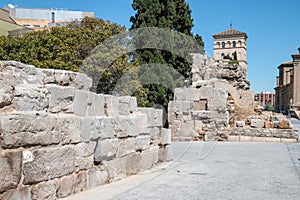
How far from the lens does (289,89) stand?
1977 inches

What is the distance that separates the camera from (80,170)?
4.86 metres

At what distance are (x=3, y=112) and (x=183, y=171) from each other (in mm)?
3963

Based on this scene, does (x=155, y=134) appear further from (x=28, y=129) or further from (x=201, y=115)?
(x=201, y=115)

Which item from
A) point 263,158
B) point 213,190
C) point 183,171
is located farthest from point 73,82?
point 263,158

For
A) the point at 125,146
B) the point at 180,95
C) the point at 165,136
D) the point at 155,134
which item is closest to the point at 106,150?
the point at 125,146

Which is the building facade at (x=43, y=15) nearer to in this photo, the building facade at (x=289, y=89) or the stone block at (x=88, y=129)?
the building facade at (x=289, y=89)

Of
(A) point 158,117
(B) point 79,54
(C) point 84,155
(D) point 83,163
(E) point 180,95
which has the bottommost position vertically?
(D) point 83,163

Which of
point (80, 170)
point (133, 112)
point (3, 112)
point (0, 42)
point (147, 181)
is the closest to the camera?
point (3, 112)

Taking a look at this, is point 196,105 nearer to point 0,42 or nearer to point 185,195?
point 185,195

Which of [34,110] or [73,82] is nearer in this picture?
[34,110]

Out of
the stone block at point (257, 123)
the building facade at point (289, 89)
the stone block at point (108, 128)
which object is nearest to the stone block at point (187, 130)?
the stone block at point (257, 123)

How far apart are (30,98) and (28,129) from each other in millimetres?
356

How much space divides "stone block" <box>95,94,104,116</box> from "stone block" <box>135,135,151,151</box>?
1329 millimetres

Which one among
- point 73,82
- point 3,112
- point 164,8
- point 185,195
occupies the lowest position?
Result: point 185,195
